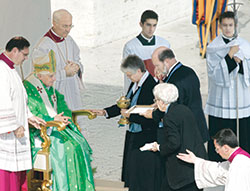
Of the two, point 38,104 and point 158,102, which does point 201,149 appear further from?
point 38,104

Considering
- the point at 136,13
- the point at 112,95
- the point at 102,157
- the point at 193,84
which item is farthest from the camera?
the point at 136,13

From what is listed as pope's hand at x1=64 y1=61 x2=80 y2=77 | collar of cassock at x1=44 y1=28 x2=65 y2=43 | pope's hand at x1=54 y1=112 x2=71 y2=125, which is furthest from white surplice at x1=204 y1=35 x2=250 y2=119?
pope's hand at x1=54 y1=112 x2=71 y2=125

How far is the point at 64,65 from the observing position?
7113 mm

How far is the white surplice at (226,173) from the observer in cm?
455

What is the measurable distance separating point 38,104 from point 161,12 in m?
9.43

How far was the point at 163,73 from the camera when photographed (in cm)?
596

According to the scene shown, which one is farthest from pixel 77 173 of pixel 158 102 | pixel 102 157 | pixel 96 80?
pixel 96 80

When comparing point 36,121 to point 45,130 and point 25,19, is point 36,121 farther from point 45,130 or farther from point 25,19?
point 25,19

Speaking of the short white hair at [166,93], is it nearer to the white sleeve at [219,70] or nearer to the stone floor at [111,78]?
the white sleeve at [219,70]

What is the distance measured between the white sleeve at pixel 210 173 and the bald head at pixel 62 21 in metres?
2.41

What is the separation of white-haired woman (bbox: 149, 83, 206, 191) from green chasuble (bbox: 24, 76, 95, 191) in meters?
0.82

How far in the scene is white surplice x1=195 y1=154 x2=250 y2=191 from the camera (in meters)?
4.55

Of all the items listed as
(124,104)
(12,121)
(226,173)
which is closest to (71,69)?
(124,104)

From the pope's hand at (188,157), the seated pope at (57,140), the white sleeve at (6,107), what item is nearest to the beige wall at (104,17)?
the seated pope at (57,140)
